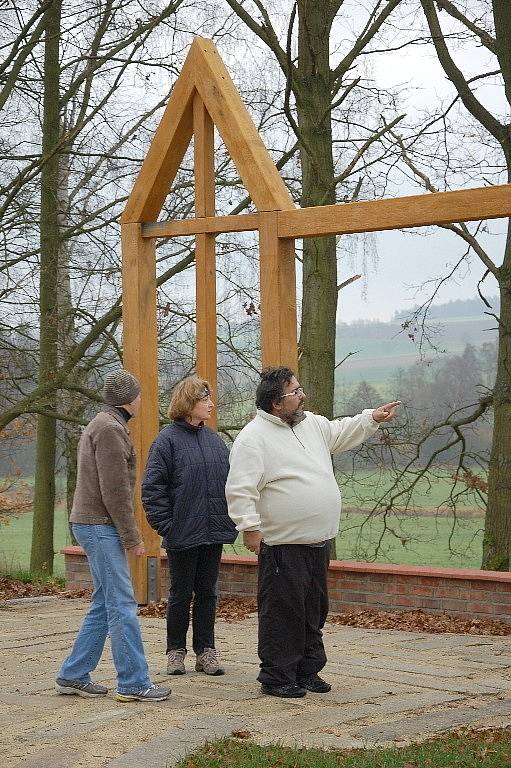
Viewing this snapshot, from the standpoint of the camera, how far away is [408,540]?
609 inches

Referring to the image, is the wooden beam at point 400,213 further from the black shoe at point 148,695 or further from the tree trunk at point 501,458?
the tree trunk at point 501,458

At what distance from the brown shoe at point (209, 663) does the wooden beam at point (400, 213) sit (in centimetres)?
303

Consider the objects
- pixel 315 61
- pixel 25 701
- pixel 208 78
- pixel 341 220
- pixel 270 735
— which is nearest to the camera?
pixel 270 735

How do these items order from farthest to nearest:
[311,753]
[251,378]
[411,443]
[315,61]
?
[411,443], [251,378], [315,61], [311,753]

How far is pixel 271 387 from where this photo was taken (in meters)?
6.86

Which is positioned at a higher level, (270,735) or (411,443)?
(411,443)

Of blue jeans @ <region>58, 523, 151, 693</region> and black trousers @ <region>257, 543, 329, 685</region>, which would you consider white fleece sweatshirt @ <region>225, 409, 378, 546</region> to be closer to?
black trousers @ <region>257, 543, 329, 685</region>

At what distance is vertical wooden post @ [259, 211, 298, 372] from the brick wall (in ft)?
5.88

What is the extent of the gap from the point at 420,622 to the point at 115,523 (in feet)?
11.5

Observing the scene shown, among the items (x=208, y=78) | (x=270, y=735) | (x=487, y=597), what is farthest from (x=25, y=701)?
(x=208, y=78)

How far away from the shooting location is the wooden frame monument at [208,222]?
888 cm

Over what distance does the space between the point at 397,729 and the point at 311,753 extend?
75cm

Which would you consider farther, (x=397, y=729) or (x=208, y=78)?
(x=208, y=78)

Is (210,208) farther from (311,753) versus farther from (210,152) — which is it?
(311,753)
